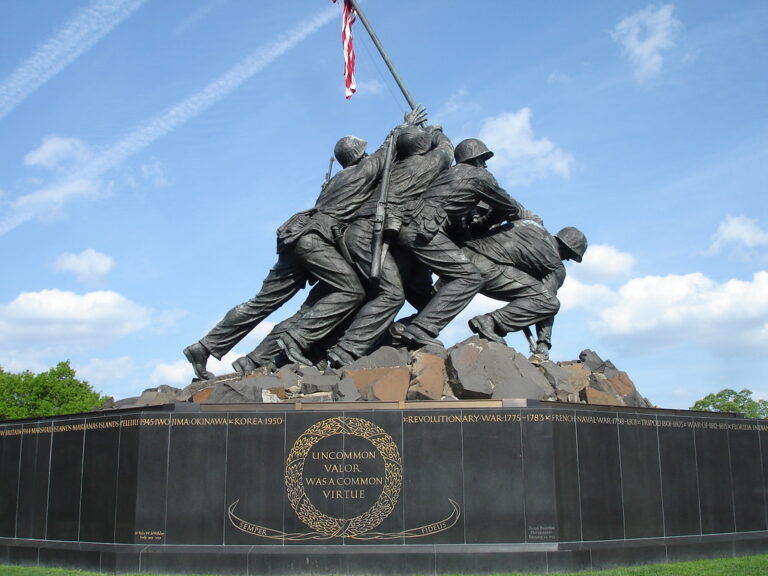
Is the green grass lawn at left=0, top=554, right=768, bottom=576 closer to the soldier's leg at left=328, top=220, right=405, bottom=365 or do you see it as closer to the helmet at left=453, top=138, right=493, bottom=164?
the soldier's leg at left=328, top=220, right=405, bottom=365

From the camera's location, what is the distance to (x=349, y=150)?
1318 cm

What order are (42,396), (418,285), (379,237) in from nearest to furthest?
(379,237), (418,285), (42,396)

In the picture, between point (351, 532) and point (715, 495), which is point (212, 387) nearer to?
point (351, 532)

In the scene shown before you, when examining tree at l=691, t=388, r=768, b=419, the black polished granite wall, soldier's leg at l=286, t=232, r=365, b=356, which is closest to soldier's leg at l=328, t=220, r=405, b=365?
soldier's leg at l=286, t=232, r=365, b=356

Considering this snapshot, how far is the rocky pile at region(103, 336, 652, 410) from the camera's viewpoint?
1054 cm

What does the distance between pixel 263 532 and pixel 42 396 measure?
29.1 metres

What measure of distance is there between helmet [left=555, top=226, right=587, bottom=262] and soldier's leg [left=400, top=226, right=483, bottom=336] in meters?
2.04

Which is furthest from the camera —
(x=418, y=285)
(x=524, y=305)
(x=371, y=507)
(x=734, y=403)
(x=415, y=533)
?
(x=734, y=403)

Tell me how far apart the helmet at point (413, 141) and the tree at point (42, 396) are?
25.8 meters

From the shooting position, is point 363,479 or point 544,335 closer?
point 363,479

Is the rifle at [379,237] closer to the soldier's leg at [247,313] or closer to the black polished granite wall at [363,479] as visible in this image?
the soldier's leg at [247,313]

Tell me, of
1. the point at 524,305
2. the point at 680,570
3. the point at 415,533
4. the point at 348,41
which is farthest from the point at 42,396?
the point at 680,570

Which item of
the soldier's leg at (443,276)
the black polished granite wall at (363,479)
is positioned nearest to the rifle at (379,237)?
the soldier's leg at (443,276)

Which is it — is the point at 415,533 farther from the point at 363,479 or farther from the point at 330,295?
the point at 330,295
